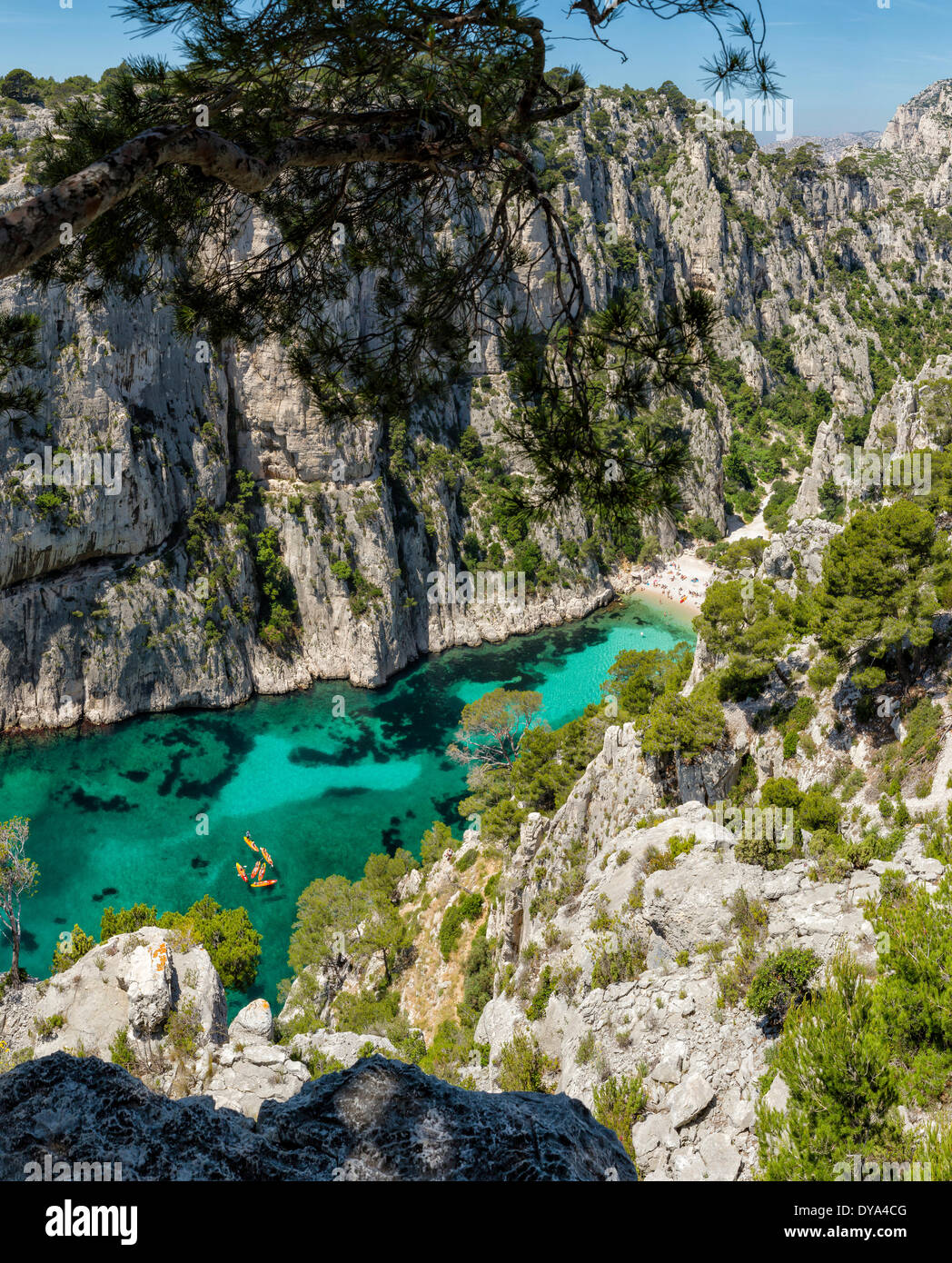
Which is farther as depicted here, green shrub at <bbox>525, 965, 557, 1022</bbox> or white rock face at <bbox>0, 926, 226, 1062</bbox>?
white rock face at <bbox>0, 926, 226, 1062</bbox>

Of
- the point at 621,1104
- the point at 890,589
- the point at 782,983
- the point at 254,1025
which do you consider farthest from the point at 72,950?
the point at 890,589

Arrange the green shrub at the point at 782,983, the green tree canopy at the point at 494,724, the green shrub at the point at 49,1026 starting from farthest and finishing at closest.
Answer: the green tree canopy at the point at 494,724 → the green shrub at the point at 49,1026 → the green shrub at the point at 782,983

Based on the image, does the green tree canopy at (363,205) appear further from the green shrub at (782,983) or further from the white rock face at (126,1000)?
the white rock face at (126,1000)

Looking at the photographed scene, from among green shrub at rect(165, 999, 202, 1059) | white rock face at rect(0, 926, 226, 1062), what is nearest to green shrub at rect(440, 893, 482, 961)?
white rock face at rect(0, 926, 226, 1062)

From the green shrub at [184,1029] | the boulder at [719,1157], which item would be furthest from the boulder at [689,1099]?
the green shrub at [184,1029]

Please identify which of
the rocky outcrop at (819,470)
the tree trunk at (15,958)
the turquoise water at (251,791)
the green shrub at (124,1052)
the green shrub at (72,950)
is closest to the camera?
the green shrub at (124,1052)

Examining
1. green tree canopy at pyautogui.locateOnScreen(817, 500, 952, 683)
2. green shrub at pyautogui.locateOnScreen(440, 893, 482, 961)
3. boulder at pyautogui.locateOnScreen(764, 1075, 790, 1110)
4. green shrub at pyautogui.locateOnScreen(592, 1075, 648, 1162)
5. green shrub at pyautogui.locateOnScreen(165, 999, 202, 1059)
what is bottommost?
green shrub at pyautogui.locateOnScreen(440, 893, 482, 961)

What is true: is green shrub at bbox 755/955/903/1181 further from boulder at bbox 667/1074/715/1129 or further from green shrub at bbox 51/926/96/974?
green shrub at bbox 51/926/96/974
